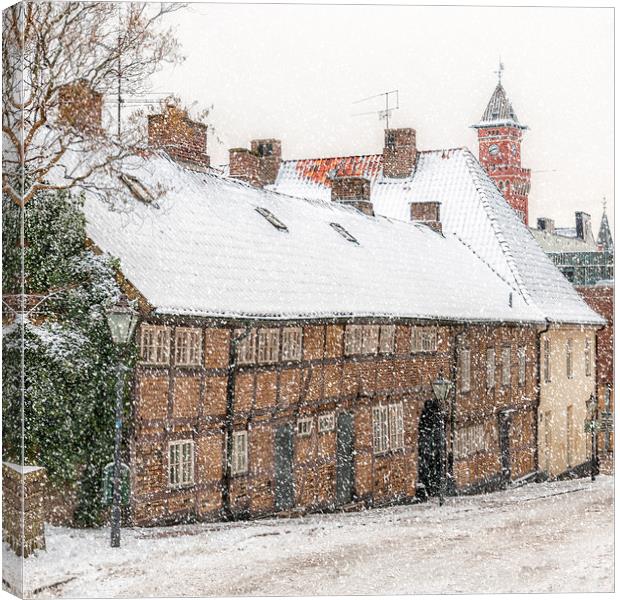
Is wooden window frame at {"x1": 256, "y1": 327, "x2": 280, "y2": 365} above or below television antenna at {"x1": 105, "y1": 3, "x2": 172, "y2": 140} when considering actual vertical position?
below

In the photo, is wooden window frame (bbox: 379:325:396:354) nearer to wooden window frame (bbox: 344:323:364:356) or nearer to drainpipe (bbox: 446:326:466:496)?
wooden window frame (bbox: 344:323:364:356)

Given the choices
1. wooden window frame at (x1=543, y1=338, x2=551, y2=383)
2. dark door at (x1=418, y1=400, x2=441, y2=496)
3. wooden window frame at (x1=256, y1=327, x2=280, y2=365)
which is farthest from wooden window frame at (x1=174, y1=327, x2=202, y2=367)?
wooden window frame at (x1=543, y1=338, x2=551, y2=383)

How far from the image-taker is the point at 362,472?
14117mm

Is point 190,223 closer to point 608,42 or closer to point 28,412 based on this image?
point 28,412

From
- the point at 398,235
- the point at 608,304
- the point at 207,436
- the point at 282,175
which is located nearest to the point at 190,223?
the point at 282,175

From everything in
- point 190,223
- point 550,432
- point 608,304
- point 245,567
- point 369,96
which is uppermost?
point 369,96

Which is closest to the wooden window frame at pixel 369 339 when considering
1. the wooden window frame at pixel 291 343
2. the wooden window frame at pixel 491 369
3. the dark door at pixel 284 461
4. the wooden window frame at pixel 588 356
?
the wooden window frame at pixel 291 343

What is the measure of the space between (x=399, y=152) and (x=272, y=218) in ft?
8.19

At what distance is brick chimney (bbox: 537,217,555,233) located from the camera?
13991mm

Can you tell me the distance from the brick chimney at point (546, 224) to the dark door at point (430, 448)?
254 cm

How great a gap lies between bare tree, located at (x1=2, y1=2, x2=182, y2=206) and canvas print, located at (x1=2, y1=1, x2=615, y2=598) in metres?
0.03

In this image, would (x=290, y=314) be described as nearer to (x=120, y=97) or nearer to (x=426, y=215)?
(x=426, y=215)

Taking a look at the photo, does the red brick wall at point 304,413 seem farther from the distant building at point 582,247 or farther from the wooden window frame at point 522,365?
the distant building at point 582,247

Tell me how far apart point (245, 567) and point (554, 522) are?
3.62m
